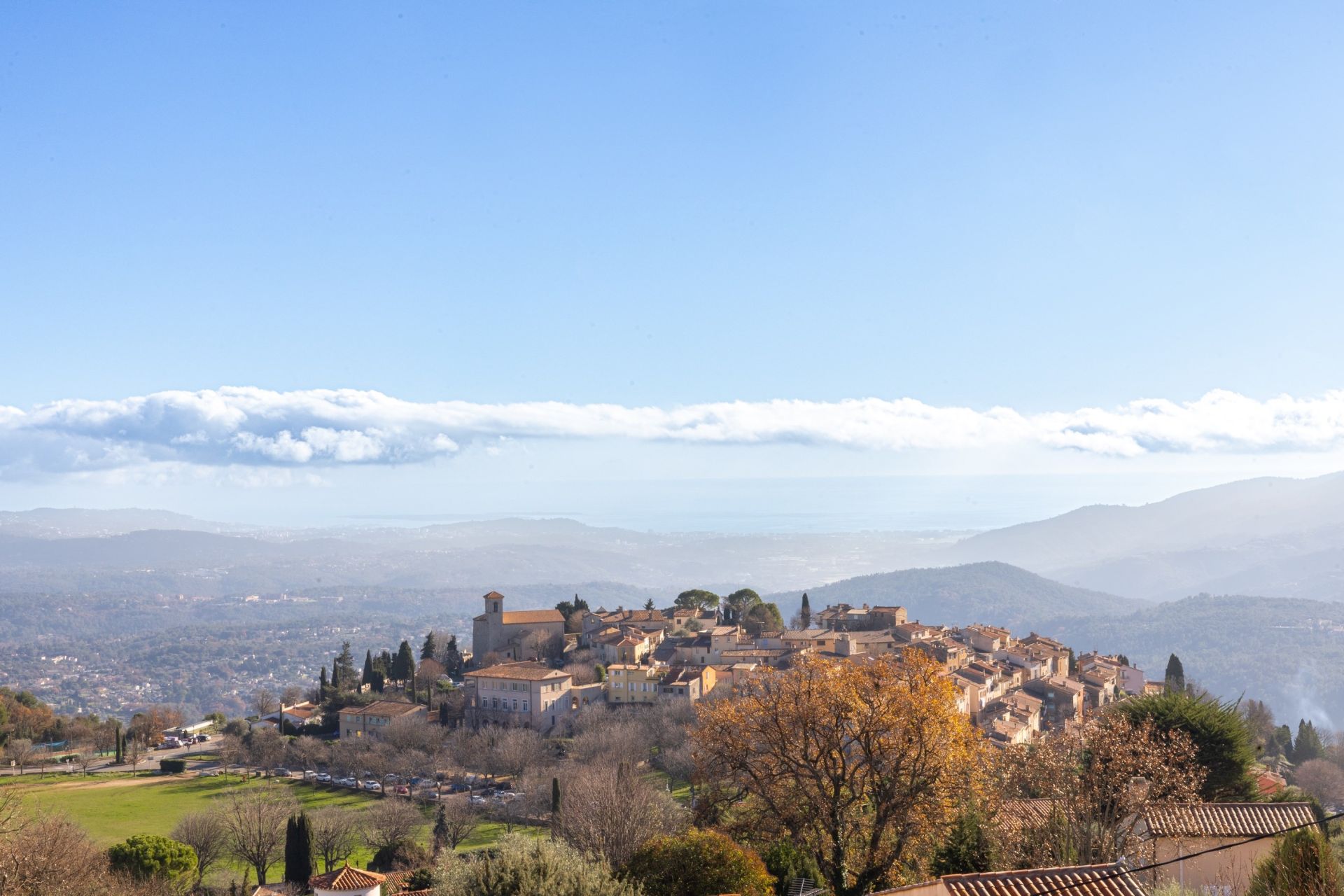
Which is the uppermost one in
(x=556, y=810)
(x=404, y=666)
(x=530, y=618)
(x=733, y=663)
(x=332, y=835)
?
(x=530, y=618)

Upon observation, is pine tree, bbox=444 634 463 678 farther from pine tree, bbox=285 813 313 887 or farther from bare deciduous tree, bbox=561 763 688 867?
pine tree, bbox=285 813 313 887

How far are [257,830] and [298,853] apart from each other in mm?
3420

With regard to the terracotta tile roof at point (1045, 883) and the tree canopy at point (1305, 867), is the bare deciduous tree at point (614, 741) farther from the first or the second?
the tree canopy at point (1305, 867)

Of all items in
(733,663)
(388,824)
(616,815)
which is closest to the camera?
(616,815)

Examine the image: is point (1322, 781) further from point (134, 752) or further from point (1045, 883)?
point (134, 752)

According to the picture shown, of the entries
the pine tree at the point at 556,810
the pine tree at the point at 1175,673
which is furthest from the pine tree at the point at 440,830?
the pine tree at the point at 1175,673

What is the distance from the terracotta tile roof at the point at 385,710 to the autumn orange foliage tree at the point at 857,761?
38548 millimetres

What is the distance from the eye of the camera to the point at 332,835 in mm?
34281

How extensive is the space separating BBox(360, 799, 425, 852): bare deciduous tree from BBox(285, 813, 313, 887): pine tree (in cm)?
251

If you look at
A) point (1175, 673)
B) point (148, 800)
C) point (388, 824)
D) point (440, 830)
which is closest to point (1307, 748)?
point (1175, 673)

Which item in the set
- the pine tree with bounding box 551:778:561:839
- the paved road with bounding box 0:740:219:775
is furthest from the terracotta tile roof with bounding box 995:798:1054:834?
the paved road with bounding box 0:740:219:775

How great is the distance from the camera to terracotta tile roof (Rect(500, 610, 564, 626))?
67.0 metres

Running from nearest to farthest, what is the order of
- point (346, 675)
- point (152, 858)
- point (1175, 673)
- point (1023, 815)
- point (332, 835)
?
point (1023, 815) → point (152, 858) → point (332, 835) → point (1175, 673) → point (346, 675)

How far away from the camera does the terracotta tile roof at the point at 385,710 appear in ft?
182
